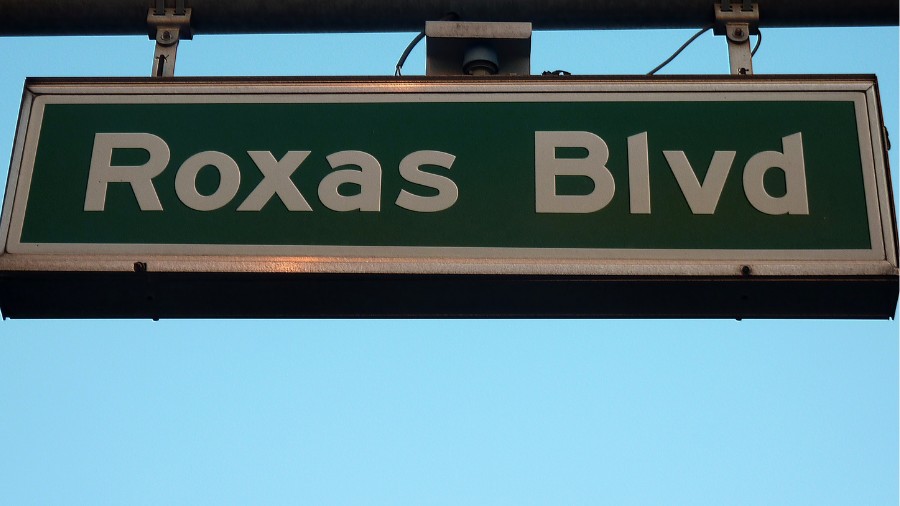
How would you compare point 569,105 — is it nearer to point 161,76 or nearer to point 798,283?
point 798,283

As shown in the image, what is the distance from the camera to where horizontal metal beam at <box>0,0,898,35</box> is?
260cm

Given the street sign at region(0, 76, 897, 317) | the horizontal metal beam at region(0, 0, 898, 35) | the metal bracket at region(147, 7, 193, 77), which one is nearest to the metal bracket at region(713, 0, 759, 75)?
the horizontal metal beam at region(0, 0, 898, 35)

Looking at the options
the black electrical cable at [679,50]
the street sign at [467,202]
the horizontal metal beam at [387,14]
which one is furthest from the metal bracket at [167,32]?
the black electrical cable at [679,50]

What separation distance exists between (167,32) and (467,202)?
2.40ft

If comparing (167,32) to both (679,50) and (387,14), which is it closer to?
(387,14)

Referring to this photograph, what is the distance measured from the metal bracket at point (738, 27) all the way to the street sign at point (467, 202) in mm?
178

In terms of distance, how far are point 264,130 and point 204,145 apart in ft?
0.34

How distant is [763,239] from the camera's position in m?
2.22

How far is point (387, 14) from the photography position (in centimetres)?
261

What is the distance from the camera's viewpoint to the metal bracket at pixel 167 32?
2.61 metres

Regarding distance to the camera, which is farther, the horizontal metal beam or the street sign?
the horizontal metal beam

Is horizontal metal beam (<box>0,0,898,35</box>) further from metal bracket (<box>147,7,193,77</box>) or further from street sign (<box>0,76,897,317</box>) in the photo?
street sign (<box>0,76,897,317</box>)

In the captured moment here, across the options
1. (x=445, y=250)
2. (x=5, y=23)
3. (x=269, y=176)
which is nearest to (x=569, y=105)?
(x=445, y=250)

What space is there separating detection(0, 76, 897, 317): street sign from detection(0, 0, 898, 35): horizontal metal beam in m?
0.23
